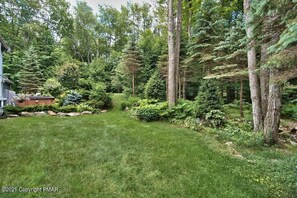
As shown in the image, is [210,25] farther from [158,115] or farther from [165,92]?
[158,115]

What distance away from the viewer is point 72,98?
1020 centimetres

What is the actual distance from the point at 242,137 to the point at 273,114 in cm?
95

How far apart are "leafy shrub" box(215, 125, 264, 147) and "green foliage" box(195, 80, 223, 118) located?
1.21 m

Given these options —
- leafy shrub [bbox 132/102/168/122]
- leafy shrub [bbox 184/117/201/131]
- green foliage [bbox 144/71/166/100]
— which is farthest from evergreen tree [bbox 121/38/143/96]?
leafy shrub [bbox 184/117/201/131]

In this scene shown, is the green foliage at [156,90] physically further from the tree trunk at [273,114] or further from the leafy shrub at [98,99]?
the tree trunk at [273,114]

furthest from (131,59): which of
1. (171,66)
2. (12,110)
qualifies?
(12,110)

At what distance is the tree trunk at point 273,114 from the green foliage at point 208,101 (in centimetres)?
193

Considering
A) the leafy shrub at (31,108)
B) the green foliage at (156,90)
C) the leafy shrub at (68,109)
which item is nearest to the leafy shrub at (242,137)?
the green foliage at (156,90)

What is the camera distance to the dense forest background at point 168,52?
3229 mm

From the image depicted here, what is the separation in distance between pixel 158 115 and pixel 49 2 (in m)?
26.3

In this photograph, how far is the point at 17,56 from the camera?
16.1 metres

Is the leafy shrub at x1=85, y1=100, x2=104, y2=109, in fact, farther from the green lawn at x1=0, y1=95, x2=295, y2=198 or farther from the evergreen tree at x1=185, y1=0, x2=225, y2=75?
the evergreen tree at x1=185, y1=0, x2=225, y2=75

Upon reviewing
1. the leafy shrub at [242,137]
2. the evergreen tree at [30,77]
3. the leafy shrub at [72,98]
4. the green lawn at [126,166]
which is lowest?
the green lawn at [126,166]

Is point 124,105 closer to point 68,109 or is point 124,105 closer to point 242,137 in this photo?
point 68,109
